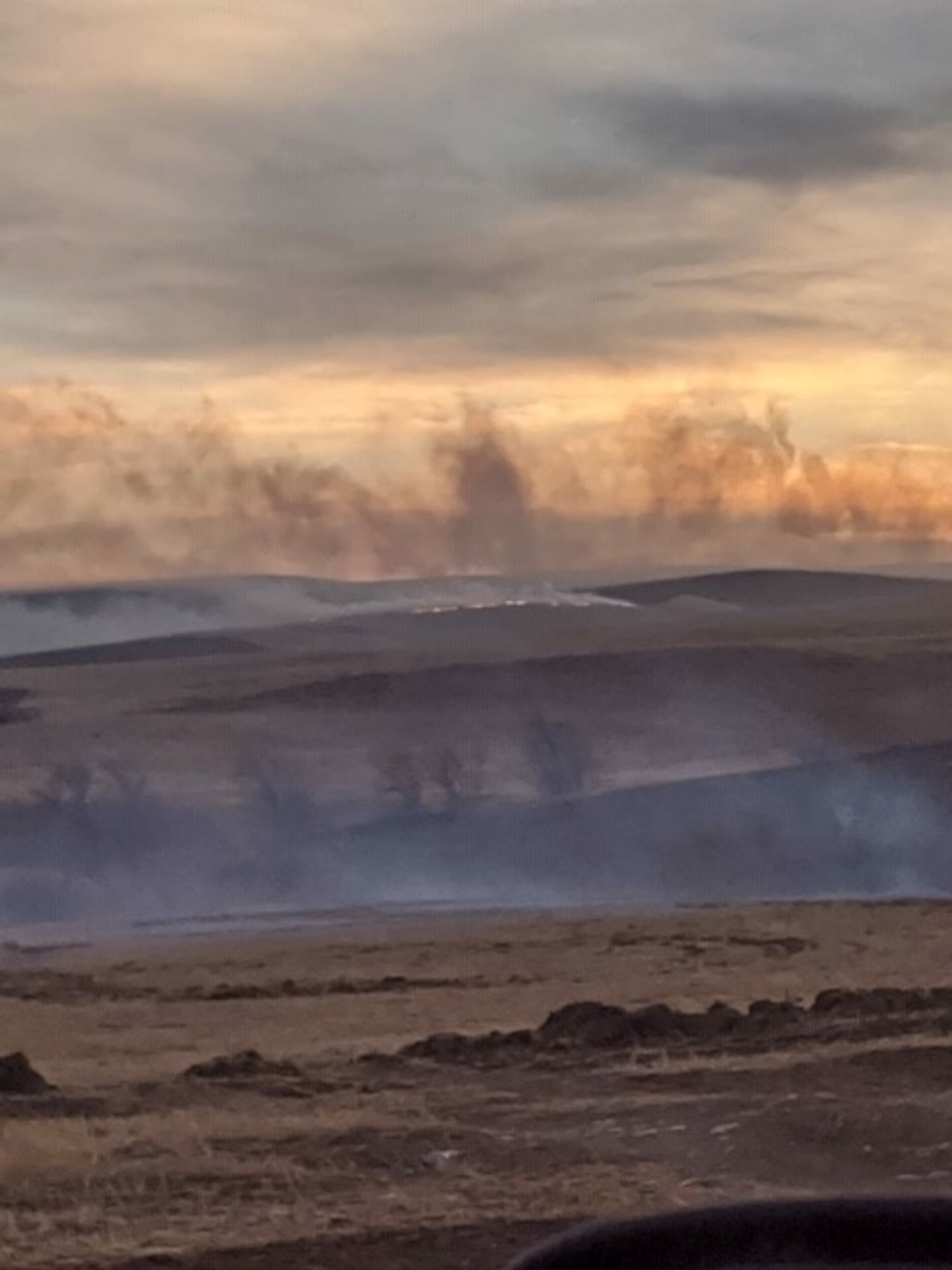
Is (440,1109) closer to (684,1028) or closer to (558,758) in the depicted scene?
(684,1028)

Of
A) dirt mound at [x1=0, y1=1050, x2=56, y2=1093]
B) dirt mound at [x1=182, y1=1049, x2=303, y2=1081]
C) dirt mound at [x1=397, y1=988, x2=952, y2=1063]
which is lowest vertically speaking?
dirt mound at [x1=397, y1=988, x2=952, y2=1063]

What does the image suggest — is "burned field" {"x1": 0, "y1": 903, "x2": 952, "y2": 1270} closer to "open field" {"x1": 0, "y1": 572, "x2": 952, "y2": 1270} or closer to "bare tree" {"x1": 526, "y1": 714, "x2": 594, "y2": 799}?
"open field" {"x1": 0, "y1": 572, "x2": 952, "y2": 1270}

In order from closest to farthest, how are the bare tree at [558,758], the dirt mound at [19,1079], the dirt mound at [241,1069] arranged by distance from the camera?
the dirt mound at [19,1079] → the dirt mound at [241,1069] → the bare tree at [558,758]

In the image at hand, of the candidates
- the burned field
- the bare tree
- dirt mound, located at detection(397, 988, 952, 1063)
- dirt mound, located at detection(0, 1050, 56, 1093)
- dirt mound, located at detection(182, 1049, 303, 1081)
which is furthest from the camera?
the bare tree

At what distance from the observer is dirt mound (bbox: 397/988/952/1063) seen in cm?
2067

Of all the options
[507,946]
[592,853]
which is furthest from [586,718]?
[507,946]

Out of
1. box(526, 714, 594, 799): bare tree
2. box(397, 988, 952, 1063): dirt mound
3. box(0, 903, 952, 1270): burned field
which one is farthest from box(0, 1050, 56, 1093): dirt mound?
box(526, 714, 594, 799): bare tree

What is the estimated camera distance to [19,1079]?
18.8 metres

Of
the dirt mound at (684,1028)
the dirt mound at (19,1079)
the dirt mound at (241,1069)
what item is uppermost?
the dirt mound at (19,1079)

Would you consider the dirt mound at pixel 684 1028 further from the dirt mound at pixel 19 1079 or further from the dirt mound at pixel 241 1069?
the dirt mound at pixel 19 1079

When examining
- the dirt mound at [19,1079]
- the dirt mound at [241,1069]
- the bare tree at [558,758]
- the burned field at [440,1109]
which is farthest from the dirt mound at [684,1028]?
the bare tree at [558,758]

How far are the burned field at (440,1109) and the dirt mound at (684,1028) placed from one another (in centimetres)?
5

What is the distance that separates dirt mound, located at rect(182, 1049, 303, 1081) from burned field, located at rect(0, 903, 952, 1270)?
0.05 metres

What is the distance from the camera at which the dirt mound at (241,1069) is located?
1911 cm
